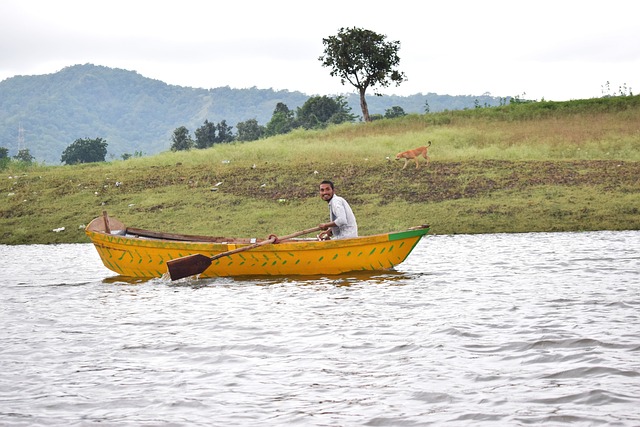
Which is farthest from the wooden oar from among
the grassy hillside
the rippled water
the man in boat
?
the grassy hillside

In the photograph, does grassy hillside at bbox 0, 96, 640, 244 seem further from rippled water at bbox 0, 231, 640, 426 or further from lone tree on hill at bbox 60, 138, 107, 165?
lone tree on hill at bbox 60, 138, 107, 165

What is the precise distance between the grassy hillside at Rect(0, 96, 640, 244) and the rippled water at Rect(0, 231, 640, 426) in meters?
8.40

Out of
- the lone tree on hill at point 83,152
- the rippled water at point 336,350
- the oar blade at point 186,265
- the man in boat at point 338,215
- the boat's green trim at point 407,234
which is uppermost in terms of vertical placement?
the lone tree on hill at point 83,152

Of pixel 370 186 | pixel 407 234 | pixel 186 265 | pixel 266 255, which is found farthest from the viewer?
pixel 370 186

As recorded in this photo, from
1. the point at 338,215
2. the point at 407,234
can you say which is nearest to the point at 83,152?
the point at 338,215

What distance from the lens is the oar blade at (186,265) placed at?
14.5 meters

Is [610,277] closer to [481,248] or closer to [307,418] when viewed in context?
[481,248]

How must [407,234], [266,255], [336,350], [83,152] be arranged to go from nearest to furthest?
[336,350] → [407,234] → [266,255] → [83,152]

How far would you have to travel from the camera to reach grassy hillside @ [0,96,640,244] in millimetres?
23234

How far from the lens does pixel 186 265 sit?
14.6 m

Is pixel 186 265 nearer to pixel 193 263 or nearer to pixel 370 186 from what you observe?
pixel 193 263

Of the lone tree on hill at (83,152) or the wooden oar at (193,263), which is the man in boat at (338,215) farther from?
the lone tree on hill at (83,152)

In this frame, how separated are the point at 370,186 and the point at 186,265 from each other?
13.0 meters

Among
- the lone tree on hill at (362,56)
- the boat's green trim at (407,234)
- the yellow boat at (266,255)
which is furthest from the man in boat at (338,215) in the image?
the lone tree on hill at (362,56)
